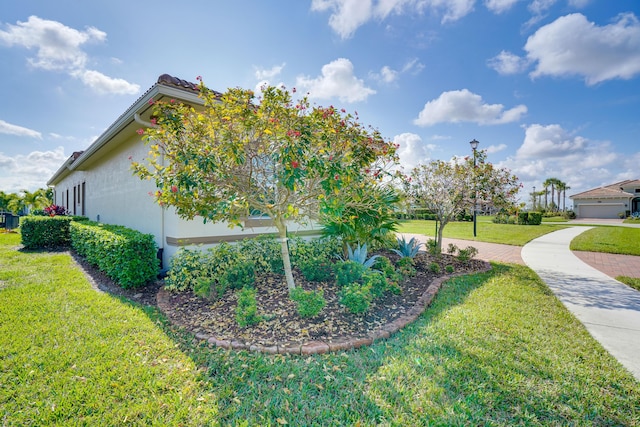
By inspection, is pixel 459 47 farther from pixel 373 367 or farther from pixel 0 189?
pixel 0 189

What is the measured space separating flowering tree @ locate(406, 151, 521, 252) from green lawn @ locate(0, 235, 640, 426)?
13.7 feet

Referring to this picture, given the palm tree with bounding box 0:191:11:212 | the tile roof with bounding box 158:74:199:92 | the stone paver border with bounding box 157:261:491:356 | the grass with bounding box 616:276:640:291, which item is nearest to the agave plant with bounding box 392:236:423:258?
the stone paver border with bounding box 157:261:491:356

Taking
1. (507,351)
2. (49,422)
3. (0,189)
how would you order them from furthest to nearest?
(0,189) < (507,351) < (49,422)

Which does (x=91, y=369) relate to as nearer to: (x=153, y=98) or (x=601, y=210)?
(x=153, y=98)

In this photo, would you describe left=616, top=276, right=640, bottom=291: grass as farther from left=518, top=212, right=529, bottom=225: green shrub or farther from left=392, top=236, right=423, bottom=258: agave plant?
left=518, top=212, right=529, bottom=225: green shrub

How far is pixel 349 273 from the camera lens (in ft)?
16.9

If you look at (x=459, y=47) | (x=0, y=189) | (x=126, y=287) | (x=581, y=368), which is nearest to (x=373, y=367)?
(x=581, y=368)

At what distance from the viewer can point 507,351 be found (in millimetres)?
3164

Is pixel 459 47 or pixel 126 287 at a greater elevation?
pixel 459 47

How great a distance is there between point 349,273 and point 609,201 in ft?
175

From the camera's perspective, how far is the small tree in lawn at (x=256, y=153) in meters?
3.42

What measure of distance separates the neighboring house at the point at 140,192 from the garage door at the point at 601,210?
51825mm

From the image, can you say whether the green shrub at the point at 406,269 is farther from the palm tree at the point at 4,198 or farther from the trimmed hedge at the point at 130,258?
the palm tree at the point at 4,198

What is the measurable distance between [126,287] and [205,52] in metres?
5.90
